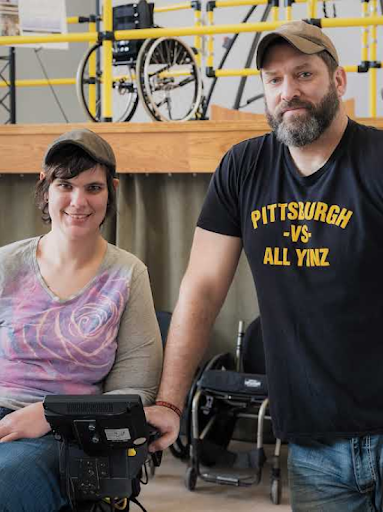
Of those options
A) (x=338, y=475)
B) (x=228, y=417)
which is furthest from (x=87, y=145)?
(x=228, y=417)

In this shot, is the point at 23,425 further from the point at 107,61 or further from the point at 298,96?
the point at 107,61

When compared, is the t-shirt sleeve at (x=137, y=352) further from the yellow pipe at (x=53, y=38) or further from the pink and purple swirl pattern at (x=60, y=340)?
the yellow pipe at (x=53, y=38)

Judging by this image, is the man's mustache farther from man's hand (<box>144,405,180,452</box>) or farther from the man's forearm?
man's hand (<box>144,405,180,452</box>)

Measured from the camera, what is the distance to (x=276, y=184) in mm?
1709

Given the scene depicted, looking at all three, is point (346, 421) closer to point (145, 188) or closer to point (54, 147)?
point (54, 147)

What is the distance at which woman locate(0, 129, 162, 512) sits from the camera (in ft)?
6.24

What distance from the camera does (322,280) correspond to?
5.39 feet

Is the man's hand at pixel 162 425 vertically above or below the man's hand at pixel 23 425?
above

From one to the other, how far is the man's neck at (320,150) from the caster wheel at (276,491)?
217 centimetres

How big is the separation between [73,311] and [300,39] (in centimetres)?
76

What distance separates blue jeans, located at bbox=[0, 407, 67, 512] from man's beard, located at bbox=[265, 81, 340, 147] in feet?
2.61

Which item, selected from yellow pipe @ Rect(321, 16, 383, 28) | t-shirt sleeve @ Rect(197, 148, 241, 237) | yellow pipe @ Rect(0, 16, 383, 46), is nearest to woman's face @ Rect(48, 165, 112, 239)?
t-shirt sleeve @ Rect(197, 148, 241, 237)

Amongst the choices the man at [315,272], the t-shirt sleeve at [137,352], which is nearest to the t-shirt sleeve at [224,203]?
the man at [315,272]

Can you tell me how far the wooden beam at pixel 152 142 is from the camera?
3789 millimetres
